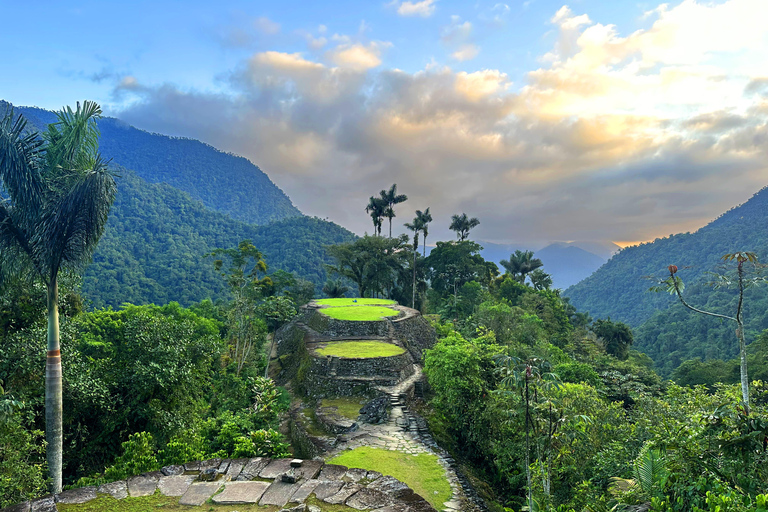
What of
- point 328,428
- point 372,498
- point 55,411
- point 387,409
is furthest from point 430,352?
point 55,411

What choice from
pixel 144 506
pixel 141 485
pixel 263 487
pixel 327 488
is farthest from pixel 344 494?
pixel 141 485

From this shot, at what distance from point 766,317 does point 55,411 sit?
57908mm

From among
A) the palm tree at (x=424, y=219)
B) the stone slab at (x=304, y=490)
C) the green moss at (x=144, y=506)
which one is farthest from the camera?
the palm tree at (x=424, y=219)

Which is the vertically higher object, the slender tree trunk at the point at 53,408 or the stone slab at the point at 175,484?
the slender tree trunk at the point at 53,408

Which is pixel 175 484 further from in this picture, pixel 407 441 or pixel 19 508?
pixel 407 441

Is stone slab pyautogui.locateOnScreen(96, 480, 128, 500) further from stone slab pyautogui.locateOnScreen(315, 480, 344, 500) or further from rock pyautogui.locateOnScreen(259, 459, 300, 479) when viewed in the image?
stone slab pyautogui.locateOnScreen(315, 480, 344, 500)

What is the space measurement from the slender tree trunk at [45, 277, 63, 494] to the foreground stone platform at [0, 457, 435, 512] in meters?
1.46

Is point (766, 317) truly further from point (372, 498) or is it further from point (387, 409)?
point (372, 498)

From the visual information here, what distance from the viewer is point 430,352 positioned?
13188mm

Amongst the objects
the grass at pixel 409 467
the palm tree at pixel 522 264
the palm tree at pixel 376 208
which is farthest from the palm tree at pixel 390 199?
the grass at pixel 409 467

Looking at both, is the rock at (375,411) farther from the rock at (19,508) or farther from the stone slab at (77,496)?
the rock at (19,508)

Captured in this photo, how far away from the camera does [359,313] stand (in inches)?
898

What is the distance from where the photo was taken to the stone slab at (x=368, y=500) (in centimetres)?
603

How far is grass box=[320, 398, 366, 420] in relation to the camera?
1358 centimetres
